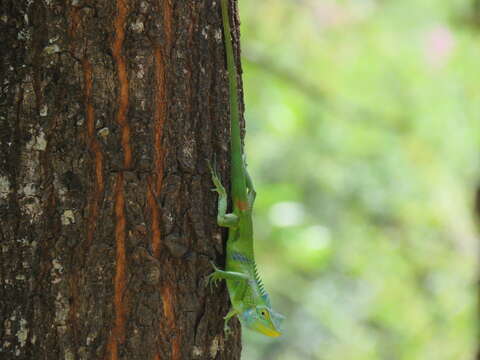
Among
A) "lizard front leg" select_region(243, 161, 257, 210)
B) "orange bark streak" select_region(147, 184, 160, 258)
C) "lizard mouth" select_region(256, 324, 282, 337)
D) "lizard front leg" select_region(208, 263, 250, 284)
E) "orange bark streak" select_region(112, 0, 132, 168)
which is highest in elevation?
"orange bark streak" select_region(112, 0, 132, 168)

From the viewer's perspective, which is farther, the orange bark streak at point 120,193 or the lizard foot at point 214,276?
the lizard foot at point 214,276

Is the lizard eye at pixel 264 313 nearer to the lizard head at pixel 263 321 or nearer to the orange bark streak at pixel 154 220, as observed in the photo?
the lizard head at pixel 263 321

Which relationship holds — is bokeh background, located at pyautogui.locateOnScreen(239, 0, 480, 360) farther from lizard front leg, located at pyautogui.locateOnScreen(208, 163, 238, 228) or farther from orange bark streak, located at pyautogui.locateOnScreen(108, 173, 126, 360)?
orange bark streak, located at pyautogui.locateOnScreen(108, 173, 126, 360)

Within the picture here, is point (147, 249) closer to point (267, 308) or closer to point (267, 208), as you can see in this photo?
point (267, 308)

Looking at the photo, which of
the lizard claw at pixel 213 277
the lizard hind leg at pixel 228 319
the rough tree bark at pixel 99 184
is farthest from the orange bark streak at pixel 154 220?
the lizard hind leg at pixel 228 319

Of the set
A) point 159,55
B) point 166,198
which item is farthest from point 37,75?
point 166,198

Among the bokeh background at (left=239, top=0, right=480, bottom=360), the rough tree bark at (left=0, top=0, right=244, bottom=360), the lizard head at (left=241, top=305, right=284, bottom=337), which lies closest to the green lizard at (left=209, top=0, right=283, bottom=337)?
the lizard head at (left=241, top=305, right=284, bottom=337)
